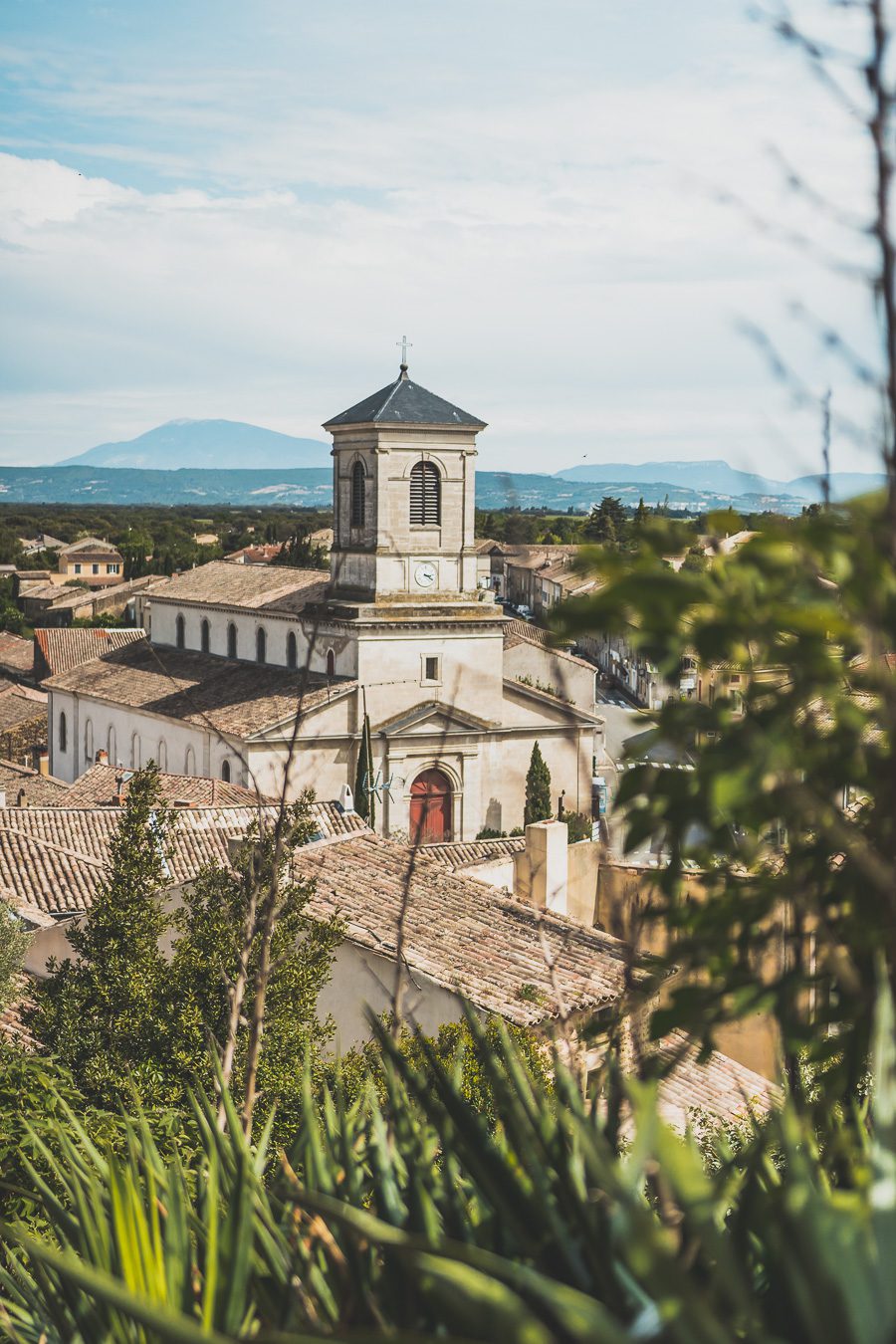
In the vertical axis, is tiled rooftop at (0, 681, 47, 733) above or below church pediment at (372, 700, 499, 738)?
below

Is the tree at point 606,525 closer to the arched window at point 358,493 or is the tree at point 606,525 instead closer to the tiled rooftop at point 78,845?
the tiled rooftop at point 78,845

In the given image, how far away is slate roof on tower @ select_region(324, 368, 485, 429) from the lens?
3750cm

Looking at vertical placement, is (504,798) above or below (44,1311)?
below

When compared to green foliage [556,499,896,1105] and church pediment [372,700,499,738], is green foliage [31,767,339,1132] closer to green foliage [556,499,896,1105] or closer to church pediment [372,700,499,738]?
green foliage [556,499,896,1105]

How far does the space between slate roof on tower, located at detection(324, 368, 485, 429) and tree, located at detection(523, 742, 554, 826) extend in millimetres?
8584

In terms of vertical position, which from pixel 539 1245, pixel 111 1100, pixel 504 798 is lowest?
pixel 504 798

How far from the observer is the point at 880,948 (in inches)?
89.5

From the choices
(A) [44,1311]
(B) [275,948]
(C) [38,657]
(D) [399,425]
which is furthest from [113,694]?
(A) [44,1311]

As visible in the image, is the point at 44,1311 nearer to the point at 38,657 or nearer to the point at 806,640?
the point at 806,640

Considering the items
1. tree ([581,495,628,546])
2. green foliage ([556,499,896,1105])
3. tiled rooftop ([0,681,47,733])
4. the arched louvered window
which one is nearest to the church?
the arched louvered window

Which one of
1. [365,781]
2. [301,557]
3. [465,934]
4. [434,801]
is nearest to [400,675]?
[434,801]

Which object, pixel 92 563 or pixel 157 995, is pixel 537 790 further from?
pixel 92 563

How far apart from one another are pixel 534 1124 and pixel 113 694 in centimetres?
3978

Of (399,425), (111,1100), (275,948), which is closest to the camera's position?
(111,1100)
